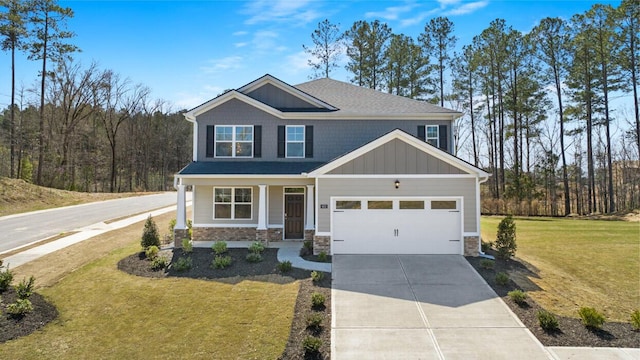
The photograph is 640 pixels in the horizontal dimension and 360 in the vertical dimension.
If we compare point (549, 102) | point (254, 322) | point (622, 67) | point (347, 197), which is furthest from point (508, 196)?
point (254, 322)

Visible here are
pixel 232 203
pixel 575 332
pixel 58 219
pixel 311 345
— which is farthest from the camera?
pixel 58 219

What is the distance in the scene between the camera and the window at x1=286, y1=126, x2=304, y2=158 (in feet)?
53.4

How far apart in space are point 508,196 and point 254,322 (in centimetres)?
2623

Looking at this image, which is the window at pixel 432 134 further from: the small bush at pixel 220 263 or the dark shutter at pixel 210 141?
the small bush at pixel 220 263

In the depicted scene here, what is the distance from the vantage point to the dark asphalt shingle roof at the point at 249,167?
14.5 metres

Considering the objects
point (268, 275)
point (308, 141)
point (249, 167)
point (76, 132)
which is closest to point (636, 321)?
point (268, 275)

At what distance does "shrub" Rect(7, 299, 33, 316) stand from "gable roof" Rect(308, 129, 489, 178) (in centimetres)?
868

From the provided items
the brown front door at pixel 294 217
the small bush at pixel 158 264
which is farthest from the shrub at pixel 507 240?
the small bush at pixel 158 264

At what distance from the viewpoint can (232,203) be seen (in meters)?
15.7

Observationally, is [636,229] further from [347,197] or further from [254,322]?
[254,322]

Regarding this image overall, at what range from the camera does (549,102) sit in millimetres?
29266

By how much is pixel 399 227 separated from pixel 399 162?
235cm

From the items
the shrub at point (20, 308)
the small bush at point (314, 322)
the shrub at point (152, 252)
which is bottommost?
the small bush at point (314, 322)

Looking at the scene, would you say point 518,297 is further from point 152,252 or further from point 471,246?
point 152,252
